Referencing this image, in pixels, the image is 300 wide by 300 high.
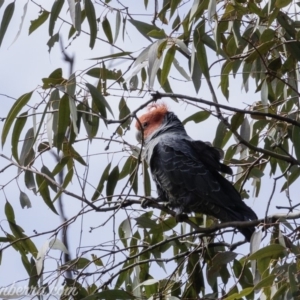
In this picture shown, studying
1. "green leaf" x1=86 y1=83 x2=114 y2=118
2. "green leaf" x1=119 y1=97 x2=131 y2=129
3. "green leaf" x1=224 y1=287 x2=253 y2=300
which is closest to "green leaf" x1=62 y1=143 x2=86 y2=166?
"green leaf" x1=119 y1=97 x2=131 y2=129

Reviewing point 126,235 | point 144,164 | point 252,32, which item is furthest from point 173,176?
point 252,32

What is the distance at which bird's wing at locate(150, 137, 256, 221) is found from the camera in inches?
115

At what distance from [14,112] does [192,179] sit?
0.87 meters

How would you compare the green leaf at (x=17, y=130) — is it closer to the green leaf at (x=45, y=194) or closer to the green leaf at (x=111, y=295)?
the green leaf at (x=45, y=194)

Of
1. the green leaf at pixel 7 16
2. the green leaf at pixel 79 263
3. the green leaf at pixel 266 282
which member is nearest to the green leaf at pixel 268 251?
the green leaf at pixel 266 282

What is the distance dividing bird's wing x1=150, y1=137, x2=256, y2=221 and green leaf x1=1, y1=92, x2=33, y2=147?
821mm

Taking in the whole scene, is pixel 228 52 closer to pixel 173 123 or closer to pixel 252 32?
pixel 252 32

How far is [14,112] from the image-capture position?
2.47 m

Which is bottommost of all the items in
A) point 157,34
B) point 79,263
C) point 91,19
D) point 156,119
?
point 79,263

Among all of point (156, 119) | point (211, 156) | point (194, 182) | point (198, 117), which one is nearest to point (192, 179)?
point (194, 182)

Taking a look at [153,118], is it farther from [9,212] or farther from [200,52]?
[200,52]

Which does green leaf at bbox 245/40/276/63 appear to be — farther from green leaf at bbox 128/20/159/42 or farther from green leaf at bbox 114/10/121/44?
green leaf at bbox 114/10/121/44

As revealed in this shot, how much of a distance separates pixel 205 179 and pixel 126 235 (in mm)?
430

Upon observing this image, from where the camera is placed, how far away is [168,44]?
8.21ft
